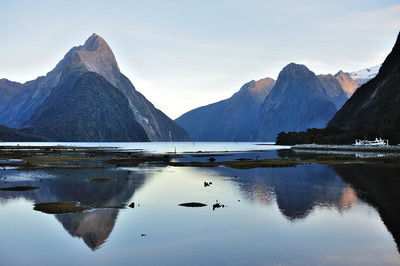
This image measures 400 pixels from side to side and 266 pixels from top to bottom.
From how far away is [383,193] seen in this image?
48438 millimetres

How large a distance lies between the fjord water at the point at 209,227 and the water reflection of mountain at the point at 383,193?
4.6 inches

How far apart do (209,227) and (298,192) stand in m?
22.7

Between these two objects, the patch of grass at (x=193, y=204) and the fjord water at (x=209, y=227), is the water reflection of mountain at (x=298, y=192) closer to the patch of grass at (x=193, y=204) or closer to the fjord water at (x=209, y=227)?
the fjord water at (x=209, y=227)

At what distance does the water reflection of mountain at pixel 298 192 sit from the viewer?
4078 cm

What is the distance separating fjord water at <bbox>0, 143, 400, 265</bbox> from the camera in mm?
24734

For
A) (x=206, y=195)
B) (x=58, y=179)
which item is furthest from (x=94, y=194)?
(x=58, y=179)

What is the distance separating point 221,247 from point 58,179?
4615 cm

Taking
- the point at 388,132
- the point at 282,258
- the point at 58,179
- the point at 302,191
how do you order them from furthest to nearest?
the point at 388,132 → the point at 58,179 → the point at 302,191 → the point at 282,258

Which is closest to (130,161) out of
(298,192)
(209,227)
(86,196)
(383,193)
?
(86,196)

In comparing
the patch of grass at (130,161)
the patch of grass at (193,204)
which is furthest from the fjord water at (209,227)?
the patch of grass at (130,161)

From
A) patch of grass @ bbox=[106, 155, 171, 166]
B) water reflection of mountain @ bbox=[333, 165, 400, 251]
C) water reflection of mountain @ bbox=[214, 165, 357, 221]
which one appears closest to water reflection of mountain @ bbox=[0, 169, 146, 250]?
water reflection of mountain @ bbox=[214, 165, 357, 221]

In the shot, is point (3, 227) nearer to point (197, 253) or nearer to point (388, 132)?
point (197, 253)

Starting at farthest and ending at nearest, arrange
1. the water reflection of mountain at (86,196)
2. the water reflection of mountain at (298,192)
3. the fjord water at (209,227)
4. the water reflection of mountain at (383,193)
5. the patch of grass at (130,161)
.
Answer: the patch of grass at (130,161) → the water reflection of mountain at (298,192) → the water reflection of mountain at (383,193) → the water reflection of mountain at (86,196) → the fjord water at (209,227)

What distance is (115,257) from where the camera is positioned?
2458 centimetres
